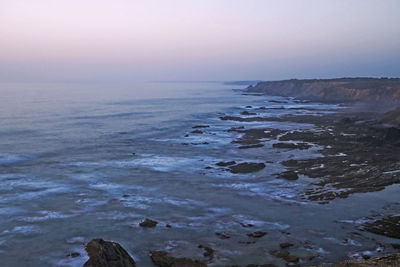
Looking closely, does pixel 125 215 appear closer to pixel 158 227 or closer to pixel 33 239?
pixel 158 227

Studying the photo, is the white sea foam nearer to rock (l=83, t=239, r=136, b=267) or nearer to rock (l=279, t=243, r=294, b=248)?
rock (l=83, t=239, r=136, b=267)

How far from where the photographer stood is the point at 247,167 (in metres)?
30.7

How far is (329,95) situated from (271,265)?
408 ft

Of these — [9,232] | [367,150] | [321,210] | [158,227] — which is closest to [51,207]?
[9,232]

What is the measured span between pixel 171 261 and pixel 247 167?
1726cm

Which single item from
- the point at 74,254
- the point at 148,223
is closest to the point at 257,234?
the point at 148,223

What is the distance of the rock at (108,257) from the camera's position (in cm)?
1338

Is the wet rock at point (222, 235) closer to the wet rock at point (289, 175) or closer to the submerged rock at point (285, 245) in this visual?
the submerged rock at point (285, 245)

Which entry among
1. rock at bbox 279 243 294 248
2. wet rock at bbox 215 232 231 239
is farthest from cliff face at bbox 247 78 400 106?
wet rock at bbox 215 232 231 239

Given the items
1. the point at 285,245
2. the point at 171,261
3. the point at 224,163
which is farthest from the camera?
the point at 224,163

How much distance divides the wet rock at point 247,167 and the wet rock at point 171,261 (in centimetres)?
1586

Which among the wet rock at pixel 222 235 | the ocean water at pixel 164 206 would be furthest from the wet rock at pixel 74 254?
the wet rock at pixel 222 235

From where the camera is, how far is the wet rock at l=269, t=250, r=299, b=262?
1450cm

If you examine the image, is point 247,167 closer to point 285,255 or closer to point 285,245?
point 285,245
